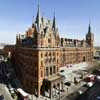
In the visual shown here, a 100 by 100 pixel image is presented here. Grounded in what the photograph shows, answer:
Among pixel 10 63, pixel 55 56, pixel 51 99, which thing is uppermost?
pixel 55 56

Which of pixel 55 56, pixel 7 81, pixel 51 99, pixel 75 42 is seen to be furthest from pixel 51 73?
pixel 75 42

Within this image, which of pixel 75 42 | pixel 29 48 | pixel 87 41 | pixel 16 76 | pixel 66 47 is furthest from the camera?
pixel 87 41

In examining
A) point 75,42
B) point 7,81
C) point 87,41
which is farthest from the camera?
point 87,41

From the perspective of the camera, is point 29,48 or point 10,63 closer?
point 29,48

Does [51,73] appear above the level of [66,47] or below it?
below

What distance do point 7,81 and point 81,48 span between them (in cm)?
6166

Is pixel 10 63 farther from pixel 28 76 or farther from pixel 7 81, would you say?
pixel 28 76

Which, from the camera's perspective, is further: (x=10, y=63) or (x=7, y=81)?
(x=10, y=63)

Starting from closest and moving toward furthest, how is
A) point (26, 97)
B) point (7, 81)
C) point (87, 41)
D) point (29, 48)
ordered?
point (26, 97) → point (29, 48) → point (7, 81) → point (87, 41)

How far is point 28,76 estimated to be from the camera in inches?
1983

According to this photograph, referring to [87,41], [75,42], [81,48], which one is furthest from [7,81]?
[87,41]

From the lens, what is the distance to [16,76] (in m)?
70.2

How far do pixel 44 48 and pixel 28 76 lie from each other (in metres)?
14.7

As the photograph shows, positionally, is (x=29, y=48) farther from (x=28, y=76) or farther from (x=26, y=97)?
(x=26, y=97)
